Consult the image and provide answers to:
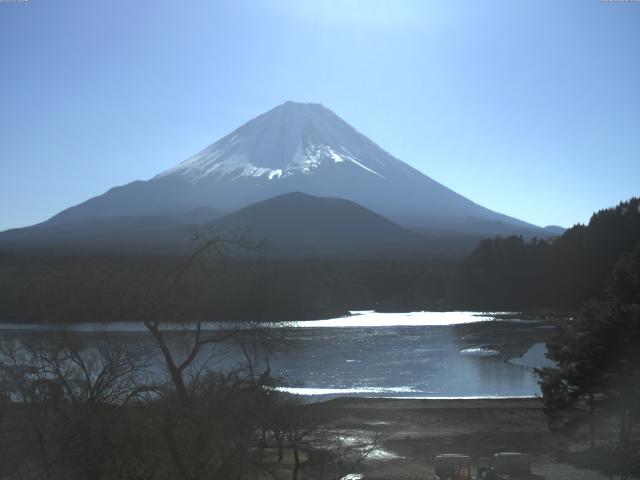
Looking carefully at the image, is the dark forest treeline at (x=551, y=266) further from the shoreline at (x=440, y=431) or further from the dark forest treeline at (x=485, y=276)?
the shoreline at (x=440, y=431)

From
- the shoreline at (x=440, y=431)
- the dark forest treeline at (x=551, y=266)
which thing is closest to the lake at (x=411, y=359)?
the shoreline at (x=440, y=431)

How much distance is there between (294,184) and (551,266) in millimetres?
64711

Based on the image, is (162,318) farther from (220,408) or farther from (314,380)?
(314,380)

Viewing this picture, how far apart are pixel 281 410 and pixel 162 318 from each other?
6588mm

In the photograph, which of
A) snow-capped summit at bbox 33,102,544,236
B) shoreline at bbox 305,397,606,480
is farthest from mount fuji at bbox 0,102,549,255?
shoreline at bbox 305,397,606,480

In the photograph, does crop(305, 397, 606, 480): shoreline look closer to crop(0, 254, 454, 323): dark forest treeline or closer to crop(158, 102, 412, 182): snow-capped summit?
crop(0, 254, 454, 323): dark forest treeline

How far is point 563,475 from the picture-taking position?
11.5 meters

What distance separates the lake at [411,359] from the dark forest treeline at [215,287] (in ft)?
3.23

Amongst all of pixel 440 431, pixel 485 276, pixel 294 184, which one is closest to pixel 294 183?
pixel 294 184

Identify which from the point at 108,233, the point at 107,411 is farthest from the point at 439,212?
the point at 107,411

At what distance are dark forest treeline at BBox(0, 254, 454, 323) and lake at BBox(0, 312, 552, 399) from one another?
0.99 m

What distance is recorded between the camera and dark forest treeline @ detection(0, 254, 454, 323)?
5.70m

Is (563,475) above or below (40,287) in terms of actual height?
below

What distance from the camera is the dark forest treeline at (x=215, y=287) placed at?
5695 mm
